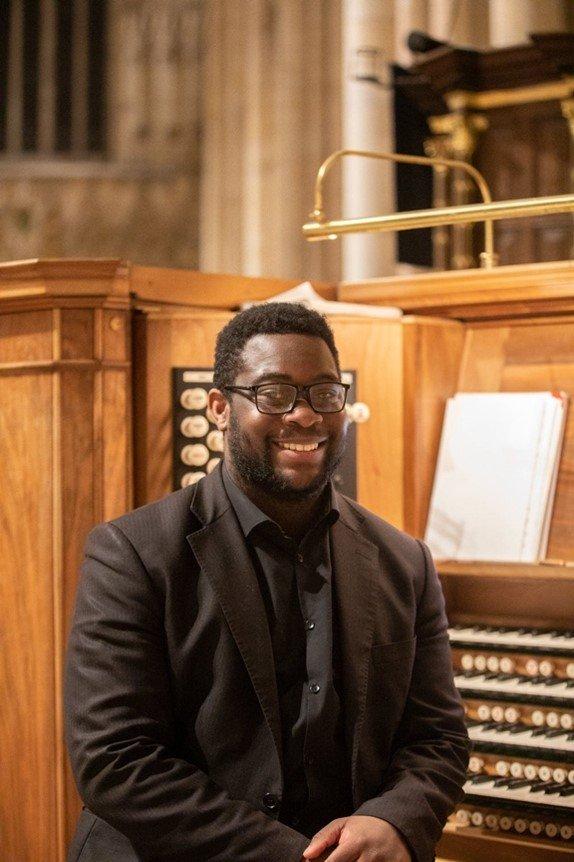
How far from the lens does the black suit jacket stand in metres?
2.14

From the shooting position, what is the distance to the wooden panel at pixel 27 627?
10.2ft

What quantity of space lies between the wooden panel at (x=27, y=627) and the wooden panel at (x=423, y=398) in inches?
42.7

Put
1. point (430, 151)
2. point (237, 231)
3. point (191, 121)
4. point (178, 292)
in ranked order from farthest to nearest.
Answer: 1. point (191, 121)
2. point (237, 231)
3. point (430, 151)
4. point (178, 292)

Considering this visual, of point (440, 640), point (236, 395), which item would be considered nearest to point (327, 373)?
point (236, 395)

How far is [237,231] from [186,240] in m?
0.87

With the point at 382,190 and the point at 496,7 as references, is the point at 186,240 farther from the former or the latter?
the point at 496,7

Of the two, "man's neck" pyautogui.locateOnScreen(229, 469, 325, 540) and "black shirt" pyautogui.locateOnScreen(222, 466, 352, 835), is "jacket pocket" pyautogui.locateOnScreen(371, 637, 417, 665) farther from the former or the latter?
"man's neck" pyautogui.locateOnScreen(229, 469, 325, 540)

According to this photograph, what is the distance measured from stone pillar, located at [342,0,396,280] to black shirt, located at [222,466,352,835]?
7142 millimetres

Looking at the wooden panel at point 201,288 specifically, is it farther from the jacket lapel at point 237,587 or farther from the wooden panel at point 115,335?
the jacket lapel at point 237,587

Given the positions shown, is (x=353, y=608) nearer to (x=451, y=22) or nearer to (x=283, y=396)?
(x=283, y=396)

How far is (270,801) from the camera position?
86.7 inches

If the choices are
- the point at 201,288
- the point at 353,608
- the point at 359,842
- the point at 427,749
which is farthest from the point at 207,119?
the point at 359,842

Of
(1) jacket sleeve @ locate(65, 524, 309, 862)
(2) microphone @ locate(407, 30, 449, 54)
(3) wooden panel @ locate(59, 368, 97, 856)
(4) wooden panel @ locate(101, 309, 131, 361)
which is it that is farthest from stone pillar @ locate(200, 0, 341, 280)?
(1) jacket sleeve @ locate(65, 524, 309, 862)

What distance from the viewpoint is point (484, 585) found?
3.57 metres
